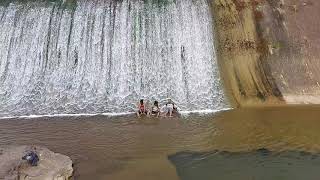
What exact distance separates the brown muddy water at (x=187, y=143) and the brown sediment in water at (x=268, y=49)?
1241 millimetres

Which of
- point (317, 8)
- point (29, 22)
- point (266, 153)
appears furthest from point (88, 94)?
point (317, 8)

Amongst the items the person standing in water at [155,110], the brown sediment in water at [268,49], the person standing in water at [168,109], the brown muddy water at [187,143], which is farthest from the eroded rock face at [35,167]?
the brown sediment in water at [268,49]

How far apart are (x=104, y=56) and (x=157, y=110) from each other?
423 cm

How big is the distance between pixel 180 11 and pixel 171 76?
11.9ft

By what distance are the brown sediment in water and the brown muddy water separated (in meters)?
1.24

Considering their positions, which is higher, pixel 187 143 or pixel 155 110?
pixel 155 110

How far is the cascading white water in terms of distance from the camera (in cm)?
2155

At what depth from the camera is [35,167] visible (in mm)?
14703

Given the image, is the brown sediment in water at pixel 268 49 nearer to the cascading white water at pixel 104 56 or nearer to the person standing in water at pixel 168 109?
the cascading white water at pixel 104 56

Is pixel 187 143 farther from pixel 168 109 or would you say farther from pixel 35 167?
pixel 35 167

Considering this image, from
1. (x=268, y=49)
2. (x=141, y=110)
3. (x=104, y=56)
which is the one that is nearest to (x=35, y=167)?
(x=141, y=110)

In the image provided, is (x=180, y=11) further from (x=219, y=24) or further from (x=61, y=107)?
(x=61, y=107)

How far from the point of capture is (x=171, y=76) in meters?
22.3

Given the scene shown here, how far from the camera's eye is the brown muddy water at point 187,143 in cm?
1548
